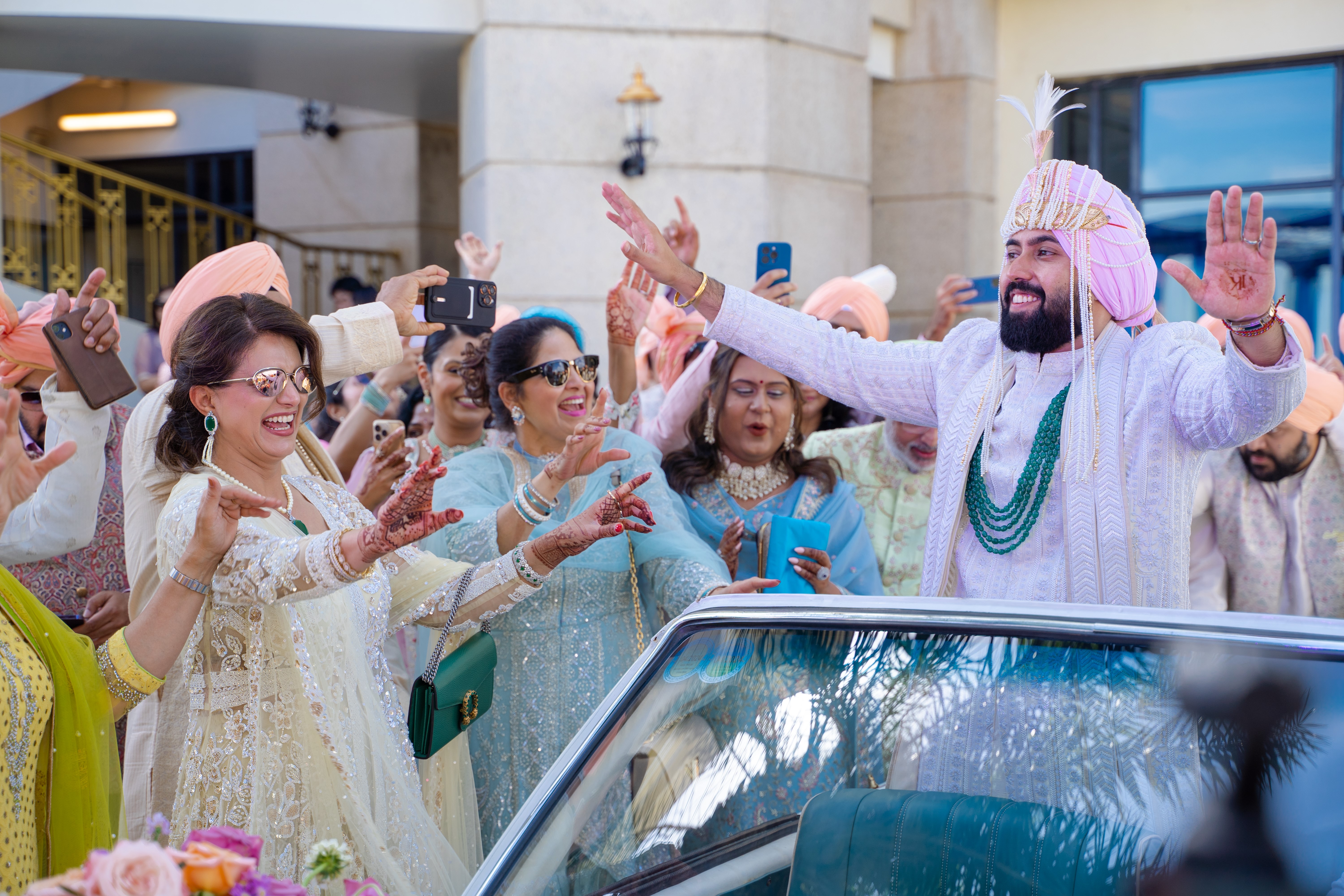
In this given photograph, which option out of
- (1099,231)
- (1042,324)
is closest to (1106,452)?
(1042,324)

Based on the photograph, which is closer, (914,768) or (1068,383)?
(914,768)

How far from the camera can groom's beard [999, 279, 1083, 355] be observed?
100 inches

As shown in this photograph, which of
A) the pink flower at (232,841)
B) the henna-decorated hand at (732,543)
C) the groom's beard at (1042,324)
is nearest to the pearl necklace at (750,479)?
the henna-decorated hand at (732,543)

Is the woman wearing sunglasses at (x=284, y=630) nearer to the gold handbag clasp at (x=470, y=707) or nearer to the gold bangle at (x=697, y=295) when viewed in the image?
the gold handbag clasp at (x=470, y=707)

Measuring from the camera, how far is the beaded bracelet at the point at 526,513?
2.89m

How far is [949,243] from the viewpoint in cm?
918

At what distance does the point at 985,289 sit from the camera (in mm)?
4961

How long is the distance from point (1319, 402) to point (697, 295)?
278cm

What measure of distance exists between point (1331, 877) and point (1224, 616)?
31cm

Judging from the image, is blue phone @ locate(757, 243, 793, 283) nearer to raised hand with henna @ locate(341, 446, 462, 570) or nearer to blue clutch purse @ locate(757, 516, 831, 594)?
blue clutch purse @ locate(757, 516, 831, 594)

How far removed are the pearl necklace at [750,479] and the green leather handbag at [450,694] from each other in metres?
1.22

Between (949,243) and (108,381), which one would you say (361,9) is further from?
(108,381)

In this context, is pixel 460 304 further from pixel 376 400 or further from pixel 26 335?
pixel 376 400

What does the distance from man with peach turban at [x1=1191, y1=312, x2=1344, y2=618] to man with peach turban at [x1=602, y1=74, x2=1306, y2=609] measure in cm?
222
